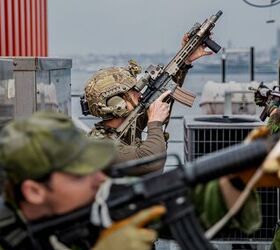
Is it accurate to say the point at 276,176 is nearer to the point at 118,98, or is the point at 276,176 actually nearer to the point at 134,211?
the point at 134,211

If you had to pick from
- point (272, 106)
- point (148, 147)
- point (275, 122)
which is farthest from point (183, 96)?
point (272, 106)

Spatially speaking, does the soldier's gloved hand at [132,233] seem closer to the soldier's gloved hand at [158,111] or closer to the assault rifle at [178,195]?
the assault rifle at [178,195]

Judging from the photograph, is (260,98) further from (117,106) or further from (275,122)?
(117,106)

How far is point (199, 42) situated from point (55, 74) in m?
0.96

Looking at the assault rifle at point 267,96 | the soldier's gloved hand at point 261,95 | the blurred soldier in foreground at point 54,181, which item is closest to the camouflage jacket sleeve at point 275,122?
the assault rifle at point 267,96

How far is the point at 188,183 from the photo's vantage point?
2.05 m

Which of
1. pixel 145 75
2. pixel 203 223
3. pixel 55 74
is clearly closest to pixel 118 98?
pixel 145 75

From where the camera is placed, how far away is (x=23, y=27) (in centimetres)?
565

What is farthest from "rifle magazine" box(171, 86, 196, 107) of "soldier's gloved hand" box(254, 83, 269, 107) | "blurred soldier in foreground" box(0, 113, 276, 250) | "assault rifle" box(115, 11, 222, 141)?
"blurred soldier in foreground" box(0, 113, 276, 250)

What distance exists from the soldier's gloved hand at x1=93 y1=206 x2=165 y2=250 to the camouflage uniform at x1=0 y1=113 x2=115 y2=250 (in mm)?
162

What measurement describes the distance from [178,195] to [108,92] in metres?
2.28

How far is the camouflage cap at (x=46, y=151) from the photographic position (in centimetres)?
199

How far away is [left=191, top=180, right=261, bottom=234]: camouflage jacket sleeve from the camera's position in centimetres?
222

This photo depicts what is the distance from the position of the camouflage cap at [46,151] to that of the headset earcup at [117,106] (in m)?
2.19
